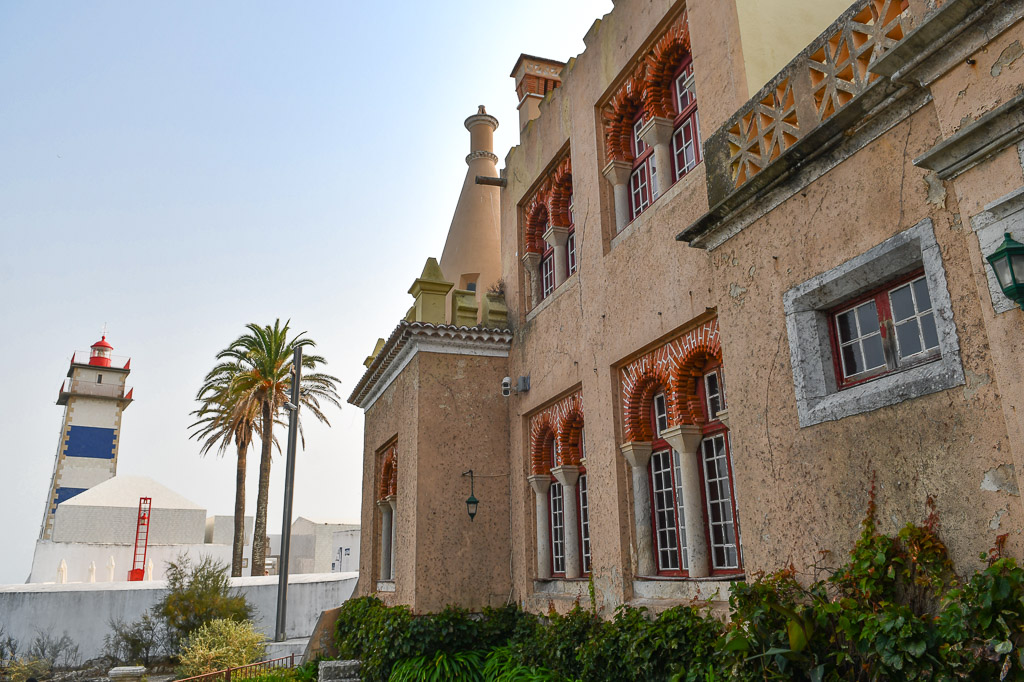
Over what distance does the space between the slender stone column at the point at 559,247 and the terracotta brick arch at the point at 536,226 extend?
77cm

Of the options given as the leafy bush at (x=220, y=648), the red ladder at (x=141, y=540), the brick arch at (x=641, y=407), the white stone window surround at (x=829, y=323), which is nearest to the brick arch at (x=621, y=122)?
the brick arch at (x=641, y=407)

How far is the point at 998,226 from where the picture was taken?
158 inches

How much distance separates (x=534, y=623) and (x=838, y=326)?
646 centimetres

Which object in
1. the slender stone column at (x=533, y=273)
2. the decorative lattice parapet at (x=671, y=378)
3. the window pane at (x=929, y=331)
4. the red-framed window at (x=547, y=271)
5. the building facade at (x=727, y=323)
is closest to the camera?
the building facade at (x=727, y=323)

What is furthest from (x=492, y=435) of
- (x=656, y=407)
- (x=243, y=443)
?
(x=243, y=443)

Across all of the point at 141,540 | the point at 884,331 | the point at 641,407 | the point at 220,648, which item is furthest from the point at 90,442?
the point at 884,331

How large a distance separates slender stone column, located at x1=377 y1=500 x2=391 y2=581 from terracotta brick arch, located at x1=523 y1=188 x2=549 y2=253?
575 cm

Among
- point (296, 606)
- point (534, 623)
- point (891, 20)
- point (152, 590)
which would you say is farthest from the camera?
point (296, 606)

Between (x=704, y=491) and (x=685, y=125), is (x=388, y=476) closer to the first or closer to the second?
(x=704, y=491)

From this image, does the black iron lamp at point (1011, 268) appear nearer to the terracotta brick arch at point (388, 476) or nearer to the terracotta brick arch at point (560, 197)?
the terracotta brick arch at point (560, 197)

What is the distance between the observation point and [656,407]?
8.70 metres

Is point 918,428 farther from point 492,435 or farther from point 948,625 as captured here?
point 492,435

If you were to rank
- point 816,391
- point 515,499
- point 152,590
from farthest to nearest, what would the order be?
point 152,590
point 515,499
point 816,391

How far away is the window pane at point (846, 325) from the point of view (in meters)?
5.43
